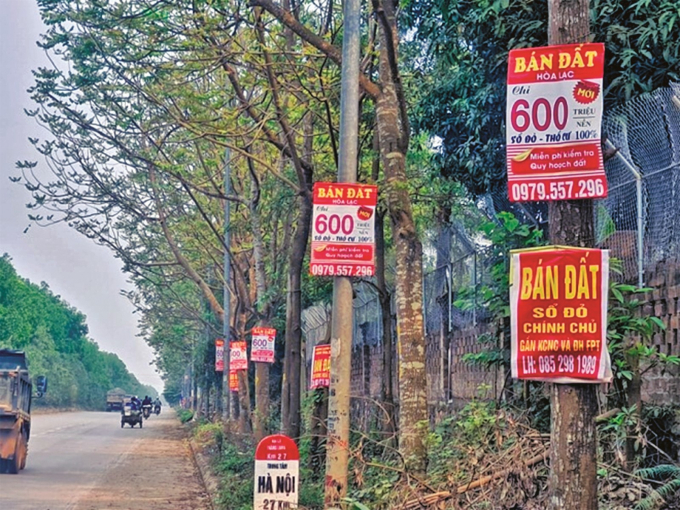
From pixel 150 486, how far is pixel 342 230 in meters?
12.3

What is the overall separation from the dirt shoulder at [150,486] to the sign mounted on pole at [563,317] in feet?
39.9

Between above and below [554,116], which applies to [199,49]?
above

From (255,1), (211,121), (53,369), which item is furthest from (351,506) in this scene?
(53,369)

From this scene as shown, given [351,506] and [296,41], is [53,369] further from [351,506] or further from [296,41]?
[351,506]

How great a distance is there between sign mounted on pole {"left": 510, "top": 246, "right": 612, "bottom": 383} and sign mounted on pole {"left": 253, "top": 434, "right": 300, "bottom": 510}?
4.74 metres

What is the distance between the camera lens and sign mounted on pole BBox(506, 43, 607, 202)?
5.02m

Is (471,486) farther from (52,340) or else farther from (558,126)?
(52,340)

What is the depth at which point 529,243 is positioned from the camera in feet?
31.3

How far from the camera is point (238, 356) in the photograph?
2500cm

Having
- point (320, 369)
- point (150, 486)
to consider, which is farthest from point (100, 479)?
point (320, 369)

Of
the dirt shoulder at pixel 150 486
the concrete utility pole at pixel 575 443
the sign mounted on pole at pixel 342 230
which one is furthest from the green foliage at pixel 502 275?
the dirt shoulder at pixel 150 486

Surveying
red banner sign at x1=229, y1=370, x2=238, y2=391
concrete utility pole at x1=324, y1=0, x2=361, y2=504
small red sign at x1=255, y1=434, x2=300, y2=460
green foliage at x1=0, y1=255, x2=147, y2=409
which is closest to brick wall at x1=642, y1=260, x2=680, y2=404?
concrete utility pole at x1=324, y1=0, x2=361, y2=504

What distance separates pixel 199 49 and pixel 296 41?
4395 millimetres

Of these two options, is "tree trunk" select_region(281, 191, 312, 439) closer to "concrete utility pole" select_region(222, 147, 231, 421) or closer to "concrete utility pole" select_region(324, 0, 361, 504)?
"concrete utility pole" select_region(324, 0, 361, 504)
